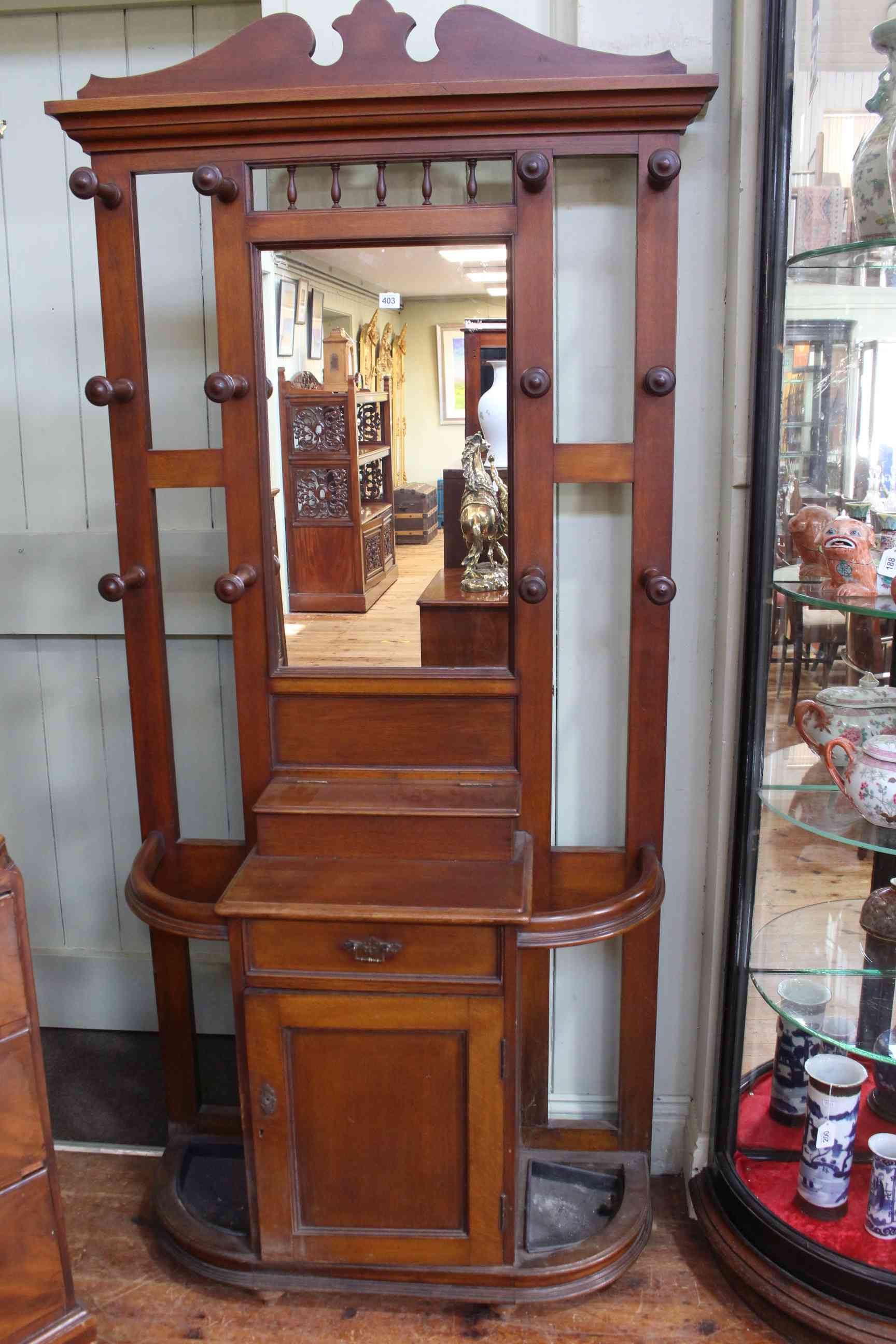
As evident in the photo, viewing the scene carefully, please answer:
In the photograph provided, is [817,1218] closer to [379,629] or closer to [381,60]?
[379,629]

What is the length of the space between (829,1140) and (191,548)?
168 centimetres

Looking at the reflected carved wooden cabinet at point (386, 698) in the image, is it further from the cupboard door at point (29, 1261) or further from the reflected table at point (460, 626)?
the cupboard door at point (29, 1261)

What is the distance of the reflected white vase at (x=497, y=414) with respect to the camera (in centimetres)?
186

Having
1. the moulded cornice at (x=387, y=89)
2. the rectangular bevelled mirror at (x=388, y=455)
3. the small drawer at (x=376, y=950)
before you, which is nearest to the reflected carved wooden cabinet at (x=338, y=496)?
the rectangular bevelled mirror at (x=388, y=455)

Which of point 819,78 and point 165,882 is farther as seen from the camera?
point 165,882

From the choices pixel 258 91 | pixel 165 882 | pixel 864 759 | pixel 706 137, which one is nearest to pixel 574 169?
pixel 706 137

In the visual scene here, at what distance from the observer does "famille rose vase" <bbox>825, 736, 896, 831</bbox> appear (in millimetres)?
1721

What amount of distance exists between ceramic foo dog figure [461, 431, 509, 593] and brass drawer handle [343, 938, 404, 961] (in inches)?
24.2

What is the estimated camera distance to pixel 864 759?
174 cm

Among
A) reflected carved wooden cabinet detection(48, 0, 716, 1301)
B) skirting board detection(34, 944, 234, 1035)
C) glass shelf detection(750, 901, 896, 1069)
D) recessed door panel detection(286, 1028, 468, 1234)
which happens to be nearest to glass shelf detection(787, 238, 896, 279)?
reflected carved wooden cabinet detection(48, 0, 716, 1301)

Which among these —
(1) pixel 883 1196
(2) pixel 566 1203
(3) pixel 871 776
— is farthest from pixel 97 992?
(3) pixel 871 776

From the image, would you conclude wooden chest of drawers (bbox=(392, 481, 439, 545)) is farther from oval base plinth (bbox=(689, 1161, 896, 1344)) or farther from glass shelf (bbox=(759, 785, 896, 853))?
oval base plinth (bbox=(689, 1161, 896, 1344))

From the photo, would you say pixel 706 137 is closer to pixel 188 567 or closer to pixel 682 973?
pixel 188 567

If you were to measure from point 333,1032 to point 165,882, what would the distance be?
544 mm
